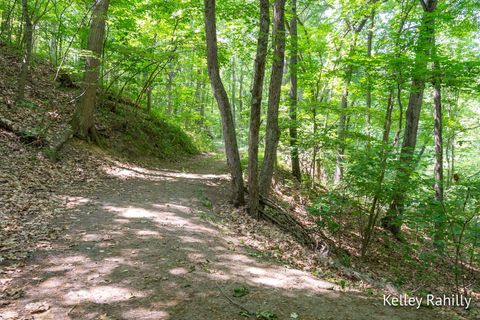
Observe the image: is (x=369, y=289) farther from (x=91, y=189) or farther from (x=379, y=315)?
(x=91, y=189)

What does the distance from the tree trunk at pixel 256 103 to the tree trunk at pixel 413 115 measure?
10.8 ft

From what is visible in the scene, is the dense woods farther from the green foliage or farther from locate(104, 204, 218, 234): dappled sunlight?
the green foliage

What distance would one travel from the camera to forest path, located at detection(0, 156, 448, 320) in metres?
3.41

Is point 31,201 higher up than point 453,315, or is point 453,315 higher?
point 31,201

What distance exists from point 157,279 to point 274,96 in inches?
235

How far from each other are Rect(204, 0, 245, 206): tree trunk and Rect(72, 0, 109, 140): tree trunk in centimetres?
430

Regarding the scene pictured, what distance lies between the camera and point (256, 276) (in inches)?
179

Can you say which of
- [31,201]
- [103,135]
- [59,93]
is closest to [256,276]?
[31,201]

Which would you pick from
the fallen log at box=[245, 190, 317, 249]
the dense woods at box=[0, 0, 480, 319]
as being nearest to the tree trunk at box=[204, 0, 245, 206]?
the dense woods at box=[0, 0, 480, 319]

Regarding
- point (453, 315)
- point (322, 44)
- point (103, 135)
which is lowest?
point (453, 315)

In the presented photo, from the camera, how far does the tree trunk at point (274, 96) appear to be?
25.8 feet

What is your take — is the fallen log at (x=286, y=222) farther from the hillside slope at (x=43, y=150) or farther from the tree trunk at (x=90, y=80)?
the tree trunk at (x=90, y=80)

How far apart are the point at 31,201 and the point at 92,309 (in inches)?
157

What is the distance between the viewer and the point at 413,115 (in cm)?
1062
